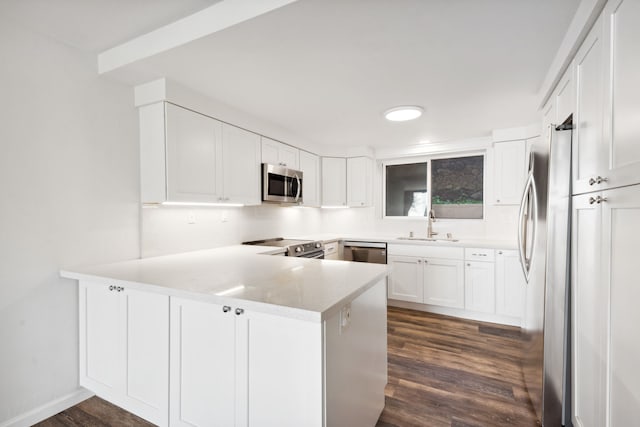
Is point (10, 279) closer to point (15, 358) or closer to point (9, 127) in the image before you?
point (15, 358)

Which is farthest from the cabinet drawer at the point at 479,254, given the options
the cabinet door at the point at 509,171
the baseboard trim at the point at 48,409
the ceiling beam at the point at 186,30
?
the baseboard trim at the point at 48,409

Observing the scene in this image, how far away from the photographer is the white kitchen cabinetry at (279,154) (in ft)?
10.7

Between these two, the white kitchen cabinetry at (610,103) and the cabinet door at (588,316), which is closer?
the white kitchen cabinetry at (610,103)

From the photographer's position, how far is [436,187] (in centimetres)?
440

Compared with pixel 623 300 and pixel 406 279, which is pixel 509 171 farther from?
pixel 623 300

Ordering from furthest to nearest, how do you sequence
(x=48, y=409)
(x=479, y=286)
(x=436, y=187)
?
(x=436, y=187) < (x=479, y=286) < (x=48, y=409)

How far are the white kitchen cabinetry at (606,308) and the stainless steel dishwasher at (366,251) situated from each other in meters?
2.52

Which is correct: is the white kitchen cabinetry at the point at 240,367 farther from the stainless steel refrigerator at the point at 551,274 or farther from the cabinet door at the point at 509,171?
the cabinet door at the point at 509,171

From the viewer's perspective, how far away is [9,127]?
168cm

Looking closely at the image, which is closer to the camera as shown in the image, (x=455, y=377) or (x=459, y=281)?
(x=455, y=377)

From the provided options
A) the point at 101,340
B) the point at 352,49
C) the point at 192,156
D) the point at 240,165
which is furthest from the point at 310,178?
the point at 101,340

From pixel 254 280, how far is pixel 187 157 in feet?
4.42

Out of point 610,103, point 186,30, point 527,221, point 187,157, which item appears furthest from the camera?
point 187,157

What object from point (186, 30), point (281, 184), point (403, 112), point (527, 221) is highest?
point (186, 30)
